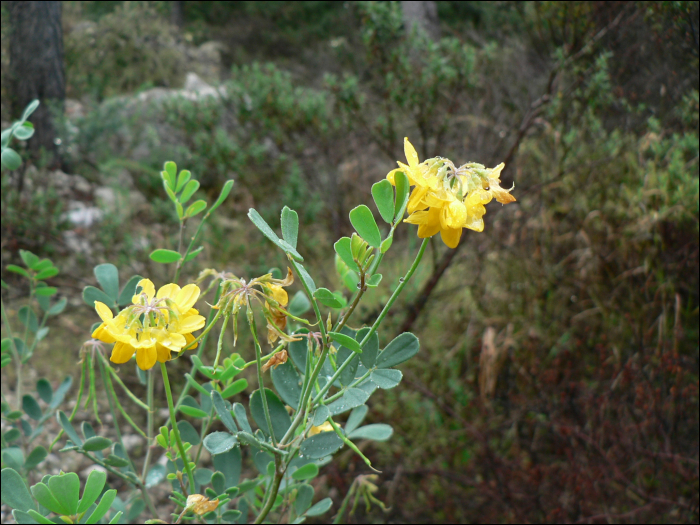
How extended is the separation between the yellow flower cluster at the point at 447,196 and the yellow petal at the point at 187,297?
0.17 meters

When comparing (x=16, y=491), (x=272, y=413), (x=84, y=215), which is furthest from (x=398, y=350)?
(x=84, y=215)

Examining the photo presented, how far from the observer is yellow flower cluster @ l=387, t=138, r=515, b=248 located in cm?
34

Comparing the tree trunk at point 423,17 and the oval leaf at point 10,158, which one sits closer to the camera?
the oval leaf at point 10,158

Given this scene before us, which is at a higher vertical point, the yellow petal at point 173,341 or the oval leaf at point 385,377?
the yellow petal at point 173,341

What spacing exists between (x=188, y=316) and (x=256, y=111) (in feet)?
5.86

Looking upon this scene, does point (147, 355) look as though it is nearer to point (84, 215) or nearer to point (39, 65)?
point (84, 215)

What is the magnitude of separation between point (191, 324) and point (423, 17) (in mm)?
1975

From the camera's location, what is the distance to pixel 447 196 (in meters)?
0.34

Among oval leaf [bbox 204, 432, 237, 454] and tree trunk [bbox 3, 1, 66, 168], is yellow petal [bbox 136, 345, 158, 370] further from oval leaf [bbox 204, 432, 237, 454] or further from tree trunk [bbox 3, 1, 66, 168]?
tree trunk [bbox 3, 1, 66, 168]

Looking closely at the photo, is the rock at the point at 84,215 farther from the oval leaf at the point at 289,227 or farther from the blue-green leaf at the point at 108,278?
the oval leaf at the point at 289,227

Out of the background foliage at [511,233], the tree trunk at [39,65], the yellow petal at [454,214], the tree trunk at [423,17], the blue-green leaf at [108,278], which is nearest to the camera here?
the yellow petal at [454,214]

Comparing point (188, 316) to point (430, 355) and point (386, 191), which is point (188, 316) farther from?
point (430, 355)

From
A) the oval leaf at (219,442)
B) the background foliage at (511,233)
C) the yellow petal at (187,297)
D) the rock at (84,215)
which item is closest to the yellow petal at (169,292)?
the yellow petal at (187,297)

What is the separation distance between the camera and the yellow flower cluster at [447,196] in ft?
1.12
